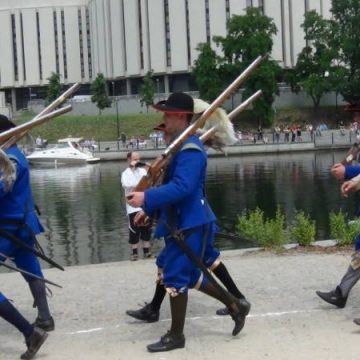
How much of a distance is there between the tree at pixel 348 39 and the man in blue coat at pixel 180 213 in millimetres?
70687

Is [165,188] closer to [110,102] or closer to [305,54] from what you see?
[305,54]

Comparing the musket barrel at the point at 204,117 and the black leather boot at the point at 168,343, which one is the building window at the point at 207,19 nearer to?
the musket barrel at the point at 204,117

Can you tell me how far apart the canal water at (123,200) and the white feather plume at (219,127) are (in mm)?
7163

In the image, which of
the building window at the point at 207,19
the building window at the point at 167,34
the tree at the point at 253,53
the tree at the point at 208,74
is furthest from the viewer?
the building window at the point at 167,34

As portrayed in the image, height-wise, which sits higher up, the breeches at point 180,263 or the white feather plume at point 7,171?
the white feather plume at point 7,171

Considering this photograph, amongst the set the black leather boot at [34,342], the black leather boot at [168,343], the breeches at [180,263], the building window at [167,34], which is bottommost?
the black leather boot at [168,343]

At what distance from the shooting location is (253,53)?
74.3 metres

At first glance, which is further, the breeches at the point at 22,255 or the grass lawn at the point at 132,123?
the grass lawn at the point at 132,123

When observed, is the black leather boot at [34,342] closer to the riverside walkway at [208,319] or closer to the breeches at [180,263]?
the riverside walkway at [208,319]

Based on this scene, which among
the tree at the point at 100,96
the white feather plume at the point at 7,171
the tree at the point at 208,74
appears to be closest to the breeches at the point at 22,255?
the white feather plume at the point at 7,171

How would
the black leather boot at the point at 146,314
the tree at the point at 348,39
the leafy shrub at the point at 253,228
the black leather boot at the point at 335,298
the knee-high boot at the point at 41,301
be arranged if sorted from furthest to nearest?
1. the tree at the point at 348,39
2. the leafy shrub at the point at 253,228
3. the black leather boot at the point at 335,298
4. the black leather boot at the point at 146,314
5. the knee-high boot at the point at 41,301

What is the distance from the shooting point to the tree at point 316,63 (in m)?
75.9

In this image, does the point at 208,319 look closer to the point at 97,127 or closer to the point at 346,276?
the point at 346,276

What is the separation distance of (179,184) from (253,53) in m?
70.0
